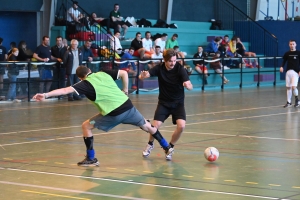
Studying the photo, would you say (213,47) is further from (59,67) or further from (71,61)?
(59,67)

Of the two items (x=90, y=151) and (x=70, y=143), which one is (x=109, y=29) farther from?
(x=90, y=151)

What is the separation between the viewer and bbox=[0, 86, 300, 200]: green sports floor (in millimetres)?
8164

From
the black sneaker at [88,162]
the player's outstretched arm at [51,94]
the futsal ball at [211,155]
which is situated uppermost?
the player's outstretched arm at [51,94]

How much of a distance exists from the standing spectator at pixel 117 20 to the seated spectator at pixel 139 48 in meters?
1.49

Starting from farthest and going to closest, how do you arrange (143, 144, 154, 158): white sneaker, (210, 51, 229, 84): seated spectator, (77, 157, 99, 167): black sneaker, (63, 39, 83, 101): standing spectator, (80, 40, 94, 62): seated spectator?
(210, 51, 229, 84): seated spectator, (80, 40, 94, 62): seated spectator, (63, 39, 83, 101): standing spectator, (143, 144, 154, 158): white sneaker, (77, 157, 99, 167): black sneaker

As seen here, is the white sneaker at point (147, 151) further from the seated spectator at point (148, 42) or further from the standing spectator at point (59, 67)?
the seated spectator at point (148, 42)

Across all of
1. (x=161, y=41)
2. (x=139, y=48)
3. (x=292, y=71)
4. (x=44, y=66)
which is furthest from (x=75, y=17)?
(x=292, y=71)

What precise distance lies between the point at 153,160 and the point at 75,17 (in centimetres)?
1895

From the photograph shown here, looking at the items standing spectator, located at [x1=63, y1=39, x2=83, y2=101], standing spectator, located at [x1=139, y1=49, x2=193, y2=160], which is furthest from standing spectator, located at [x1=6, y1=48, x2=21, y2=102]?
standing spectator, located at [x1=139, y1=49, x2=193, y2=160]

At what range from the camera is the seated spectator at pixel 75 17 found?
92.9ft

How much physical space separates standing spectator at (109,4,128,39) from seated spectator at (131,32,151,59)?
149 cm

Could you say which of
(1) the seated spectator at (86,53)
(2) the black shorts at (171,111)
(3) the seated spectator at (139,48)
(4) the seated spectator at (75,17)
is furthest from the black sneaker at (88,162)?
(4) the seated spectator at (75,17)

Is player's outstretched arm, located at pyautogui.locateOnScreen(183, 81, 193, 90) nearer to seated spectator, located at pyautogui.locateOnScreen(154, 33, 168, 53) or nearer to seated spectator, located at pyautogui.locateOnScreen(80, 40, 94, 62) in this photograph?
seated spectator, located at pyautogui.locateOnScreen(80, 40, 94, 62)

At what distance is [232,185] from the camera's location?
27.9ft
